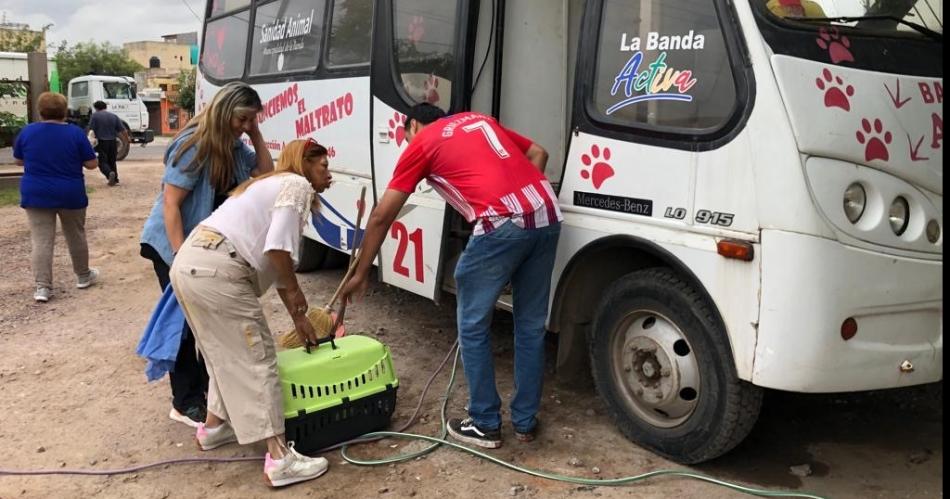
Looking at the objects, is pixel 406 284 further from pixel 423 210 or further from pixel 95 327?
pixel 95 327

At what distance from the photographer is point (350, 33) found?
215 inches

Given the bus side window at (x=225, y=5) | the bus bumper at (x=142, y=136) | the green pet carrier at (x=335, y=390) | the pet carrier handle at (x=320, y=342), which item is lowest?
the green pet carrier at (x=335, y=390)

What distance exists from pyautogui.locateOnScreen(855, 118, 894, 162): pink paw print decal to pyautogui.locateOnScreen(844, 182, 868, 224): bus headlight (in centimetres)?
11

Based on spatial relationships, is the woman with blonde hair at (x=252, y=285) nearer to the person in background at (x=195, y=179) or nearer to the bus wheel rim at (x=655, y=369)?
the person in background at (x=195, y=179)

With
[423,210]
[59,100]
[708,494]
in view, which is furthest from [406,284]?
[59,100]

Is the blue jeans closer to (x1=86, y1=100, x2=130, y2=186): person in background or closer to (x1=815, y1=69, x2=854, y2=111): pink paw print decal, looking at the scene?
(x1=815, y1=69, x2=854, y2=111): pink paw print decal

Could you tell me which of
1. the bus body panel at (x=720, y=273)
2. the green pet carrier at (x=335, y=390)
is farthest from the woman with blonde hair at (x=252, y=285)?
the bus body panel at (x=720, y=273)

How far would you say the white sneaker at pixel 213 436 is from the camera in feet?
12.4

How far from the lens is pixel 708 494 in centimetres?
323

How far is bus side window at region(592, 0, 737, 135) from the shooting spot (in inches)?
120

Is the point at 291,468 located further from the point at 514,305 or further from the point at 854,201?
the point at 854,201

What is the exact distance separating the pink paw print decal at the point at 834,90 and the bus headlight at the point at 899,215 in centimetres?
42

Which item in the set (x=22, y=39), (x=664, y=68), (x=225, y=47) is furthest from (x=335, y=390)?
(x=22, y=39)

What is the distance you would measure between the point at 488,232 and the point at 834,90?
1.47 meters
